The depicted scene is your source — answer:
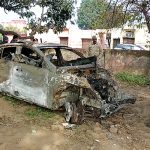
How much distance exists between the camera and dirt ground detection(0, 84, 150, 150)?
6.76 m

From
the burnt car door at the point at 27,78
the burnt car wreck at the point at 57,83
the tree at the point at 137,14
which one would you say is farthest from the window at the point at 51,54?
the tree at the point at 137,14

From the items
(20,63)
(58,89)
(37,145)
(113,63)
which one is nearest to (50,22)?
(113,63)

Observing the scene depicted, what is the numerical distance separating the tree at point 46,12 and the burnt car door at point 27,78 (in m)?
4.29

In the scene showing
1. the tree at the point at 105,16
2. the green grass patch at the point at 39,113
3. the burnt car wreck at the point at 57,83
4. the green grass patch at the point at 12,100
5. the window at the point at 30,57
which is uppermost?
the tree at the point at 105,16

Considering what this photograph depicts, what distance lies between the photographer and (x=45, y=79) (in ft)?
27.1

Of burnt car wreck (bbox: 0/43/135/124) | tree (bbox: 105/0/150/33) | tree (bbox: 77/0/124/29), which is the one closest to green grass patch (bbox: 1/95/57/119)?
burnt car wreck (bbox: 0/43/135/124)

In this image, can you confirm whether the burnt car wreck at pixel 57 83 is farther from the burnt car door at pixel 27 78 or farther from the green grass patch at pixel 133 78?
the green grass patch at pixel 133 78

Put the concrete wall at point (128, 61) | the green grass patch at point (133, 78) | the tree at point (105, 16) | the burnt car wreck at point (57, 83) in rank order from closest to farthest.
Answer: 1. the burnt car wreck at point (57, 83)
2. the tree at point (105, 16)
3. the green grass patch at point (133, 78)
4. the concrete wall at point (128, 61)

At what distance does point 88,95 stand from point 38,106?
1.46m

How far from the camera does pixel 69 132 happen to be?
24.6 ft

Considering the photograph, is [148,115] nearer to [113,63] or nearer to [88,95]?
[88,95]

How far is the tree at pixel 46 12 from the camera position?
13156 millimetres

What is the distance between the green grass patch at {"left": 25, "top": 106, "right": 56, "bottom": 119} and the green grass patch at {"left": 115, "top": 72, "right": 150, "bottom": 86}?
17.9 feet

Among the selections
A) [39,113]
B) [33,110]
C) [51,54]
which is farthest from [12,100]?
[51,54]
